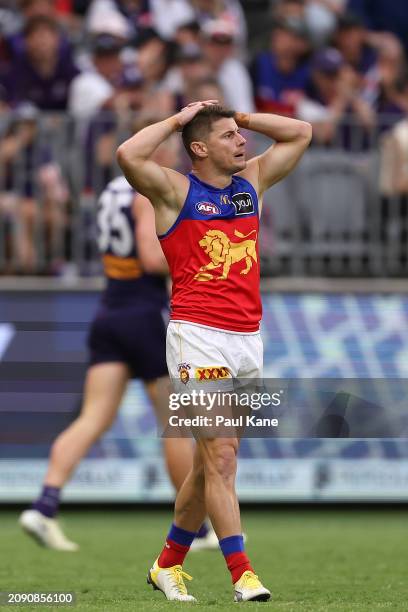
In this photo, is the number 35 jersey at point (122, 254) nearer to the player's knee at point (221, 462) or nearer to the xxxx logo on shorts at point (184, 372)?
the xxxx logo on shorts at point (184, 372)

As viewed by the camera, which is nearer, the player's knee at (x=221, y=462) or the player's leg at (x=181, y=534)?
the player's knee at (x=221, y=462)

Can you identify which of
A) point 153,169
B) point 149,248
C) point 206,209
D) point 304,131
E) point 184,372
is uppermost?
point 304,131

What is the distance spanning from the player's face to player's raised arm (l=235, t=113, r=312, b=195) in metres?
0.17

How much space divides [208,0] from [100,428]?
7.55 metres

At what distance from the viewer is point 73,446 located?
9.82m

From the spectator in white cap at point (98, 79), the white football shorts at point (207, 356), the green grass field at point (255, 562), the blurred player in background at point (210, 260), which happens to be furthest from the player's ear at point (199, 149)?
the spectator in white cap at point (98, 79)

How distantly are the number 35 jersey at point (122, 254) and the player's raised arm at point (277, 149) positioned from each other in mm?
2615

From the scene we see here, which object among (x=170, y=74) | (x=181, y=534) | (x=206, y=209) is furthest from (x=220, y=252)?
(x=170, y=74)

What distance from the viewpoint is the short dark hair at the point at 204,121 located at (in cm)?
697

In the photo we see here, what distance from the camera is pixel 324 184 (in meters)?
12.7

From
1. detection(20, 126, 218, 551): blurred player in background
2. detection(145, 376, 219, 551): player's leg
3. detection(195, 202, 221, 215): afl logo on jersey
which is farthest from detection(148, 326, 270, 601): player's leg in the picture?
detection(20, 126, 218, 551): blurred player in background

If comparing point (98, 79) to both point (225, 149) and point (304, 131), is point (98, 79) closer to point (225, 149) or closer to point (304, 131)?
point (304, 131)

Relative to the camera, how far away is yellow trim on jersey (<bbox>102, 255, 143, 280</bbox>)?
9844mm

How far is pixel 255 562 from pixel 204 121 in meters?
3.42
